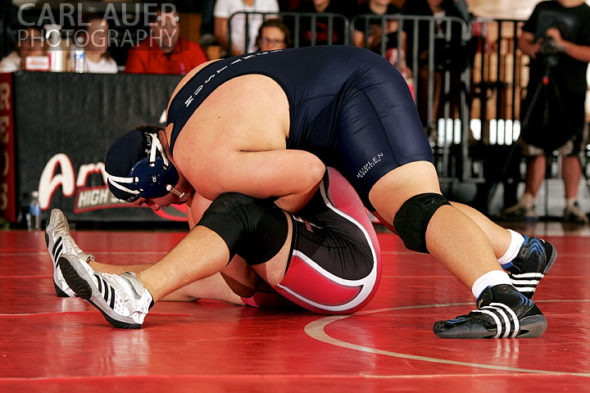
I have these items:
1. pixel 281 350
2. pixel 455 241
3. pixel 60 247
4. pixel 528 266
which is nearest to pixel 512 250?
pixel 528 266

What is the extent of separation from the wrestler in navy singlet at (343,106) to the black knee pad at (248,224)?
11.4 inches

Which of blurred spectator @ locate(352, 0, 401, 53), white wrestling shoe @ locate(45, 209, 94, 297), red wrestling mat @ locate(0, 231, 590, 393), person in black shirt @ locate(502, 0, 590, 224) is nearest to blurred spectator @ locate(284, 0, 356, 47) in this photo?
blurred spectator @ locate(352, 0, 401, 53)

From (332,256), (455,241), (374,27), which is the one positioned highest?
(374,27)

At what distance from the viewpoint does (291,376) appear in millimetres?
2053

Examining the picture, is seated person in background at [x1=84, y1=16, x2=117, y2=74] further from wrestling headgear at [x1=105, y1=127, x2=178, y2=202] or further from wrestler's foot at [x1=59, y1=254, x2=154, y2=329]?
wrestler's foot at [x1=59, y1=254, x2=154, y2=329]

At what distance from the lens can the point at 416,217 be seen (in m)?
2.74

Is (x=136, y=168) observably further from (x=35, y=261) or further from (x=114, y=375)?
(x=35, y=261)

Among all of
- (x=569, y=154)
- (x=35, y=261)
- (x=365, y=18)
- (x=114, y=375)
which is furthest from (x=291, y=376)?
(x=569, y=154)

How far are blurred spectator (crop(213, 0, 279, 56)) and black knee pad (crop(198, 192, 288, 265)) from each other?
5.28 metres

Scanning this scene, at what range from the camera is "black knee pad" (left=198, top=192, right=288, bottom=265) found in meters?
2.74

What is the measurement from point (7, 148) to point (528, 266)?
5.15 m

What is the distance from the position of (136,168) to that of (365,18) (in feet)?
17.5

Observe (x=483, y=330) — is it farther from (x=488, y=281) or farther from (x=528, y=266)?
(x=528, y=266)

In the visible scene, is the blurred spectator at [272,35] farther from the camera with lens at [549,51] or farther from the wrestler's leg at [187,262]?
the wrestler's leg at [187,262]
